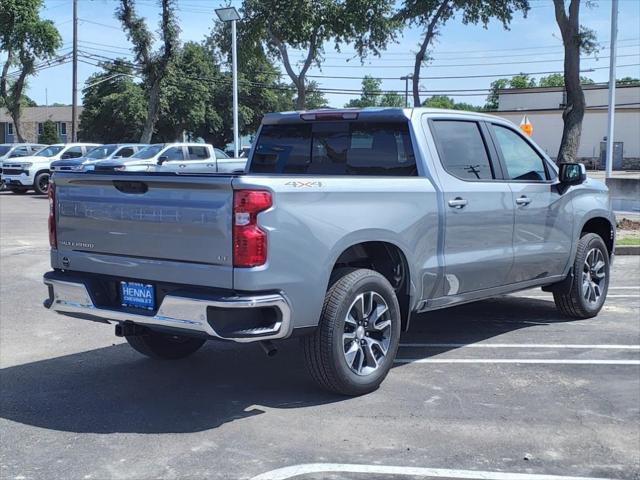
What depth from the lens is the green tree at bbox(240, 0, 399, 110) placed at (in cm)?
2872

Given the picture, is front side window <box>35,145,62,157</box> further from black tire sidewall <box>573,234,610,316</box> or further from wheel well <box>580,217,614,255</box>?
black tire sidewall <box>573,234,610,316</box>

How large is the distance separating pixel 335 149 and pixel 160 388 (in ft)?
7.97

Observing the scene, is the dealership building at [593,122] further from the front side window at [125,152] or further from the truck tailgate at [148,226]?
the truck tailgate at [148,226]

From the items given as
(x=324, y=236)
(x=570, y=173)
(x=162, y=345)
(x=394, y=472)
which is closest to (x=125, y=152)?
(x=162, y=345)

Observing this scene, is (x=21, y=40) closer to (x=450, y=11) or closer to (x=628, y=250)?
(x=450, y=11)

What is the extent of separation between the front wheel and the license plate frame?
42.2 inches

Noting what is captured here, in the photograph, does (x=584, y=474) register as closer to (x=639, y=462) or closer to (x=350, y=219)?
(x=639, y=462)

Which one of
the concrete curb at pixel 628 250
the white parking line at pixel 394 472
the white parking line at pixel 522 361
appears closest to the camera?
the white parking line at pixel 394 472

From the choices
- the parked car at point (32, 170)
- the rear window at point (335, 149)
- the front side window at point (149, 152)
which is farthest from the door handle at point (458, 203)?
the parked car at point (32, 170)

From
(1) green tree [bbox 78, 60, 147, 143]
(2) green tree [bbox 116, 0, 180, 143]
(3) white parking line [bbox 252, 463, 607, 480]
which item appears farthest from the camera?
(1) green tree [bbox 78, 60, 147, 143]

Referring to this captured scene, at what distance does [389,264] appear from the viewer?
19.0 feet

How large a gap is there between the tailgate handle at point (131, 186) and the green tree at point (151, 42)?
3334 centimetres

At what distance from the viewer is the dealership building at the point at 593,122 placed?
60719 millimetres

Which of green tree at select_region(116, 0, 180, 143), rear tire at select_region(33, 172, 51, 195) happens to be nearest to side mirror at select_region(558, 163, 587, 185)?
rear tire at select_region(33, 172, 51, 195)
